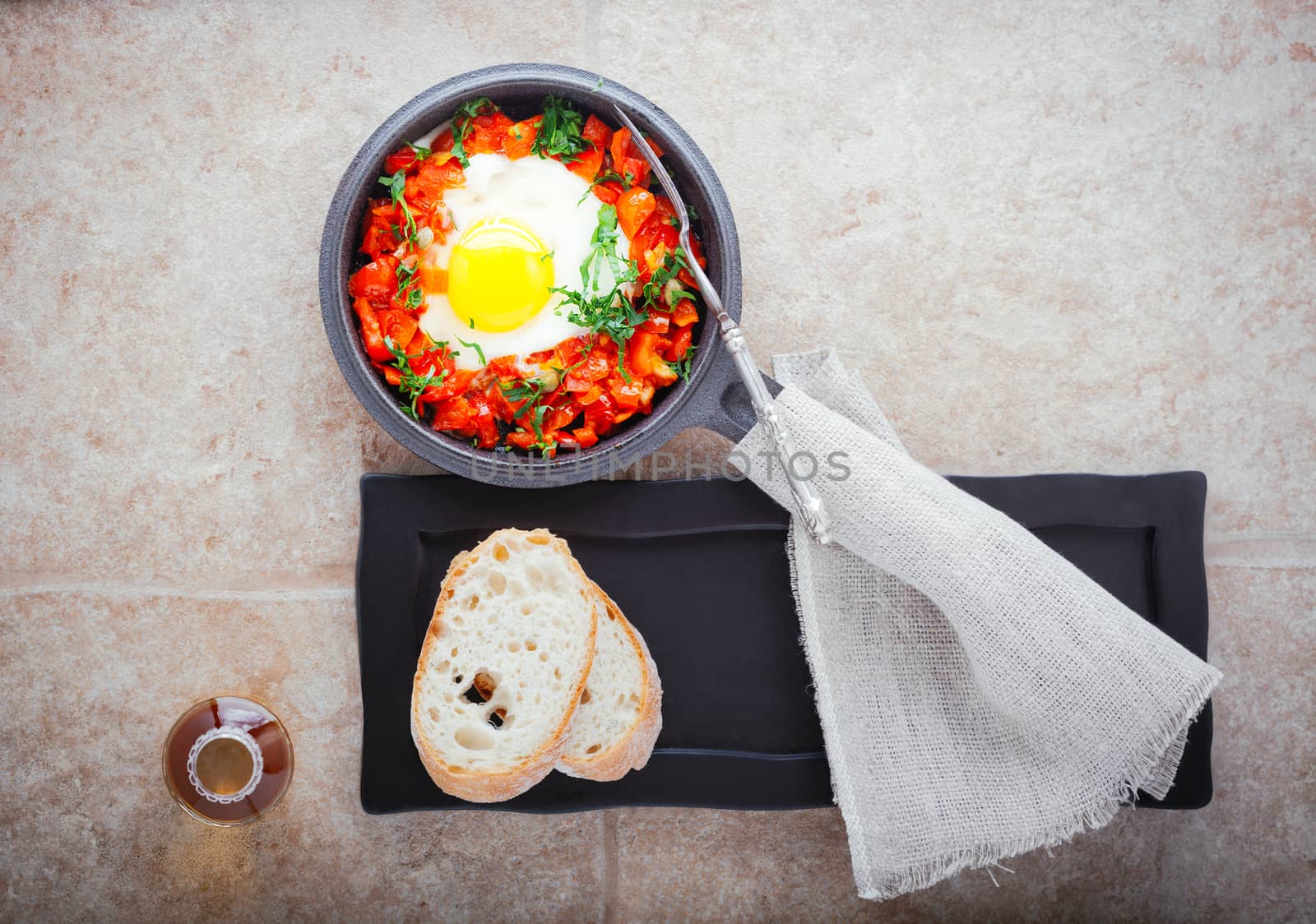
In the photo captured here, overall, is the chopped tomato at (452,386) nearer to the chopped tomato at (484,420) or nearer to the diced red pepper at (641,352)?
the chopped tomato at (484,420)

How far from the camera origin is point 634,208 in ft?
5.86

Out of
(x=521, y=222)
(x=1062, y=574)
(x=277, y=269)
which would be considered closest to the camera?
(x=521, y=222)

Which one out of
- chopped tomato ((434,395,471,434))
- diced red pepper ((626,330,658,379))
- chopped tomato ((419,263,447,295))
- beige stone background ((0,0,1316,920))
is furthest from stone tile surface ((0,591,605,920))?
diced red pepper ((626,330,658,379))

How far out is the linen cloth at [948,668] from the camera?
1.90m

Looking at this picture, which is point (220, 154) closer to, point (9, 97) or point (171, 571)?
point (9, 97)

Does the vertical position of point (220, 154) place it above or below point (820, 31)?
below

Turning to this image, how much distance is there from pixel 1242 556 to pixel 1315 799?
2.30ft

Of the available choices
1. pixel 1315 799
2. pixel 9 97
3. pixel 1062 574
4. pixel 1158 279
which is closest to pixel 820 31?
pixel 1158 279

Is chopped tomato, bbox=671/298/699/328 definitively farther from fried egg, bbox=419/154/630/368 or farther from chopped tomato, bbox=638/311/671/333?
fried egg, bbox=419/154/630/368

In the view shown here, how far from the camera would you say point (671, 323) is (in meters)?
1.83

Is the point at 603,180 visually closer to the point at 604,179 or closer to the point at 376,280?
the point at 604,179

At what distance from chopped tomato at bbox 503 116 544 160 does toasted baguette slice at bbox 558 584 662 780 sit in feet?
3.21

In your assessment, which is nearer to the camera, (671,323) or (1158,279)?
(671,323)

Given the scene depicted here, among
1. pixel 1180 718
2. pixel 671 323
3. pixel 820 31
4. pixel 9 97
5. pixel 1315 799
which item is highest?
pixel 820 31
